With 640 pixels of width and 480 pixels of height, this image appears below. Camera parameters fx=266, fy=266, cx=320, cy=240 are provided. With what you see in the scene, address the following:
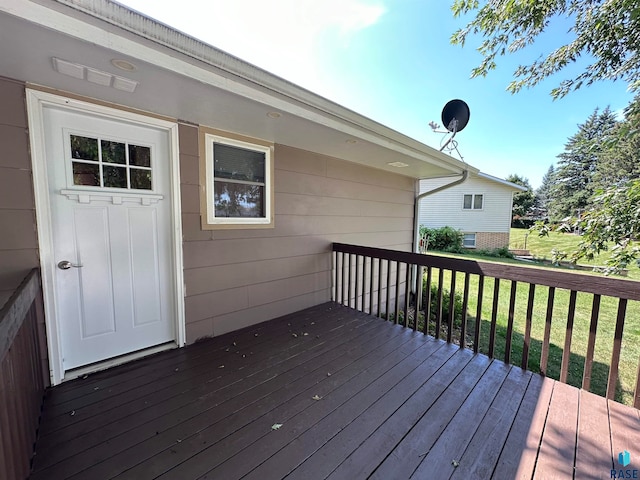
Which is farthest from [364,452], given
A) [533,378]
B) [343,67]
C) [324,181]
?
[343,67]

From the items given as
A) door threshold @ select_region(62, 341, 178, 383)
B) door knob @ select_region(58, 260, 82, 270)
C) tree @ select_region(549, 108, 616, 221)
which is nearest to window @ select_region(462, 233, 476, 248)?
tree @ select_region(549, 108, 616, 221)

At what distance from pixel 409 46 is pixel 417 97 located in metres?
1.48

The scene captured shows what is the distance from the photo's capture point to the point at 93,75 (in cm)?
166

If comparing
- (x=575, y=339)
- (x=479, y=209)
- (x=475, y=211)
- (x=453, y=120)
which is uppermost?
(x=453, y=120)

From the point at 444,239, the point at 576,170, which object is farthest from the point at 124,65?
the point at 576,170

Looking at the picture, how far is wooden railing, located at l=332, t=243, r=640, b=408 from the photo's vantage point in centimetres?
195

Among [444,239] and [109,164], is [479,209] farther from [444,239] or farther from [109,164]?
[109,164]

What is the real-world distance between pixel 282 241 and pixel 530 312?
264 cm

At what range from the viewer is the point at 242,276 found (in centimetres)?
307

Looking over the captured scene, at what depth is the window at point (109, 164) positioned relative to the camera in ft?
6.88

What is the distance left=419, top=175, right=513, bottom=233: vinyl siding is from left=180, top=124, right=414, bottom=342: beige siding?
385 inches

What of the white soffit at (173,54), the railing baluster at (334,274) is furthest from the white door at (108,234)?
the railing baluster at (334,274)

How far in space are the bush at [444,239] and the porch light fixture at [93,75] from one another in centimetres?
1322

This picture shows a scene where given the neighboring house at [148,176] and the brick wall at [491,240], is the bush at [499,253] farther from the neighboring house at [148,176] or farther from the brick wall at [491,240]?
the neighboring house at [148,176]
